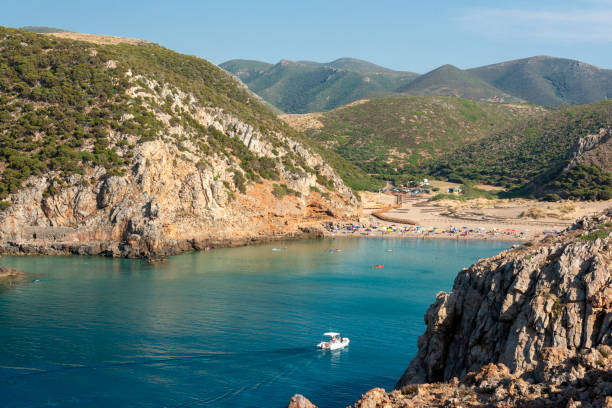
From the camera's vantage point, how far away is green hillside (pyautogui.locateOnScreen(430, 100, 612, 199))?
10681cm

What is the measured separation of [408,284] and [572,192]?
66.0 metres

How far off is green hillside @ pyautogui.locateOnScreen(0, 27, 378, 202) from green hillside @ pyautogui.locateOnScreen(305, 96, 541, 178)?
7102 cm

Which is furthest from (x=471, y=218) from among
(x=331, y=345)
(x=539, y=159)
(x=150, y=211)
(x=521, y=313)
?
(x=521, y=313)

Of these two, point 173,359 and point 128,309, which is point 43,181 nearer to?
point 128,309

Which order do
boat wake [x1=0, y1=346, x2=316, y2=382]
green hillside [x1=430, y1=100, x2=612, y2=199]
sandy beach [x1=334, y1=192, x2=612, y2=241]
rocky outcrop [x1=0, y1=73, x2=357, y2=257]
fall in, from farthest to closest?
green hillside [x1=430, y1=100, x2=612, y2=199], sandy beach [x1=334, y1=192, x2=612, y2=241], rocky outcrop [x1=0, y1=73, x2=357, y2=257], boat wake [x1=0, y1=346, x2=316, y2=382]

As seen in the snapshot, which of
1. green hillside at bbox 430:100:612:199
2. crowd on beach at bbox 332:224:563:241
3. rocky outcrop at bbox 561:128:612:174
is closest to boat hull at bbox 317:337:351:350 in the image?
crowd on beach at bbox 332:224:563:241

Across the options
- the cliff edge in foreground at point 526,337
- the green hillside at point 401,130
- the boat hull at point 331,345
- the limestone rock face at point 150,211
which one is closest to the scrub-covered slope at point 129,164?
the limestone rock face at point 150,211

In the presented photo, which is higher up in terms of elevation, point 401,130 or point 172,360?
point 401,130

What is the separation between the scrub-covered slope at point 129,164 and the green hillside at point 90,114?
0.15 m

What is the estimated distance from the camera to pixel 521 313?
16.8m

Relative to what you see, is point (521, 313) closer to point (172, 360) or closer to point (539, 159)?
point (172, 360)

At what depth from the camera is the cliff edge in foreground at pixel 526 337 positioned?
1371 cm

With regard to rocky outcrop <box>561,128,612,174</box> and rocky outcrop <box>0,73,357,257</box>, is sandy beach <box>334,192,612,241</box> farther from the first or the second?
rocky outcrop <box>561,128,612,174</box>

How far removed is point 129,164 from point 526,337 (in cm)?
5608
